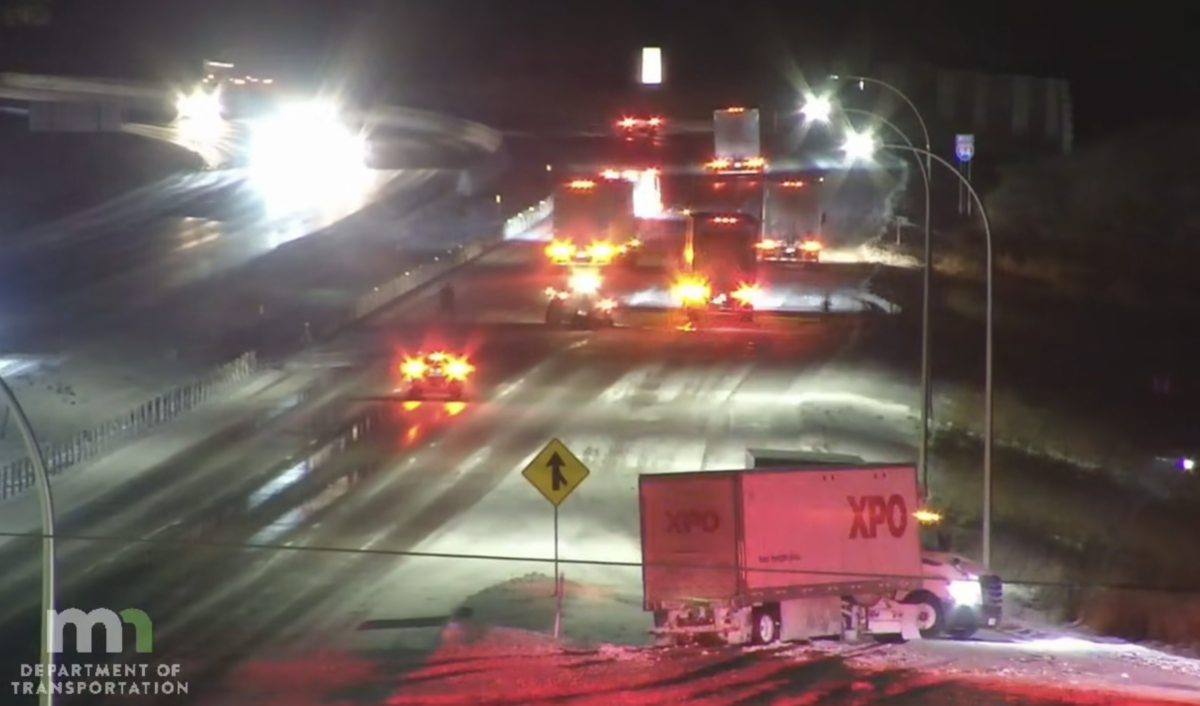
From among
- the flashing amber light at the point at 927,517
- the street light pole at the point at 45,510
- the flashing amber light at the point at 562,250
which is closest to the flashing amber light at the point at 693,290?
the flashing amber light at the point at 562,250

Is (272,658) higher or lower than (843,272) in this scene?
lower

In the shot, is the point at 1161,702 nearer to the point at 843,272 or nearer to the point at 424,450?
the point at 424,450

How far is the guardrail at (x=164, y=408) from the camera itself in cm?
3503

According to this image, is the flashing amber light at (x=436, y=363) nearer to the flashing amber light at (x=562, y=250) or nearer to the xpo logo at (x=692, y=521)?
the flashing amber light at (x=562, y=250)

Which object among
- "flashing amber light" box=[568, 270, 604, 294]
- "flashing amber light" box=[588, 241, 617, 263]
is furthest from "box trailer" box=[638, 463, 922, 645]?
"flashing amber light" box=[588, 241, 617, 263]

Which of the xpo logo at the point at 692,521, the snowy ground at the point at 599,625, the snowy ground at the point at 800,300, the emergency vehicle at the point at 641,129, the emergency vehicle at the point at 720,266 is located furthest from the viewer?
the emergency vehicle at the point at 641,129

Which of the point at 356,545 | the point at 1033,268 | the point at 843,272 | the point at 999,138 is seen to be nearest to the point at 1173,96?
the point at 999,138

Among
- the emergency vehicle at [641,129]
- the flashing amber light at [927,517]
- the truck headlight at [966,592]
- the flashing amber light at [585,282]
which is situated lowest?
the truck headlight at [966,592]

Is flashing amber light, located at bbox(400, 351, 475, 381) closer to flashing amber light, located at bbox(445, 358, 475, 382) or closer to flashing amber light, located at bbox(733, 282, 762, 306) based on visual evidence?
flashing amber light, located at bbox(445, 358, 475, 382)

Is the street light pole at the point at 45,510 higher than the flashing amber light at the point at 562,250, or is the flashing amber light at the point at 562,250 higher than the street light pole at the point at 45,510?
the flashing amber light at the point at 562,250

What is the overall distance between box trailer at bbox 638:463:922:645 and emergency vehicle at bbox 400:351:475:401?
20.0m

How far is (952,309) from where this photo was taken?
61531mm

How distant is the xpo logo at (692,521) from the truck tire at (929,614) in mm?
3615

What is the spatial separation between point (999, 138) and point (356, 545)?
2802 inches
